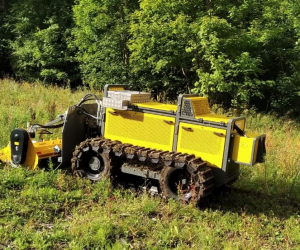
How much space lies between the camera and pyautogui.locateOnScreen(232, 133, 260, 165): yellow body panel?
5.25m

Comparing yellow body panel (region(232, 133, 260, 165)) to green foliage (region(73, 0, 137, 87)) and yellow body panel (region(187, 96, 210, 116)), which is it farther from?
green foliage (region(73, 0, 137, 87))

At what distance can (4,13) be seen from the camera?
21.9 meters

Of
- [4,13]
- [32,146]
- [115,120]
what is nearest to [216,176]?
[115,120]

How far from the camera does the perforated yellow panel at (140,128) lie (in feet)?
19.4

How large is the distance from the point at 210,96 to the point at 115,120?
7199mm

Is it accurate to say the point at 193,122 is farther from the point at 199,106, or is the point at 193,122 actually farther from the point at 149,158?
the point at 149,158

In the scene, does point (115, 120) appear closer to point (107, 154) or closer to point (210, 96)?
point (107, 154)

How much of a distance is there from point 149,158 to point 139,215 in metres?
0.91

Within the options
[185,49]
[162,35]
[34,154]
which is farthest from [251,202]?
[162,35]

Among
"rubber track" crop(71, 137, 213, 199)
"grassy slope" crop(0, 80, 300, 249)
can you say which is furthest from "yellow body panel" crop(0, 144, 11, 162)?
"rubber track" crop(71, 137, 213, 199)

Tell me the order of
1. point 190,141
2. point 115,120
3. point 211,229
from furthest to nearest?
point 115,120, point 190,141, point 211,229

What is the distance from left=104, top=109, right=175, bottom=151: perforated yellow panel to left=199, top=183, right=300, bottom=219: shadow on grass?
119 cm

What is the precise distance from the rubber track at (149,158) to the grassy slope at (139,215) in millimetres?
405

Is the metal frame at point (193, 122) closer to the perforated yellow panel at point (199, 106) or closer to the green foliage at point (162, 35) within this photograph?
the perforated yellow panel at point (199, 106)
